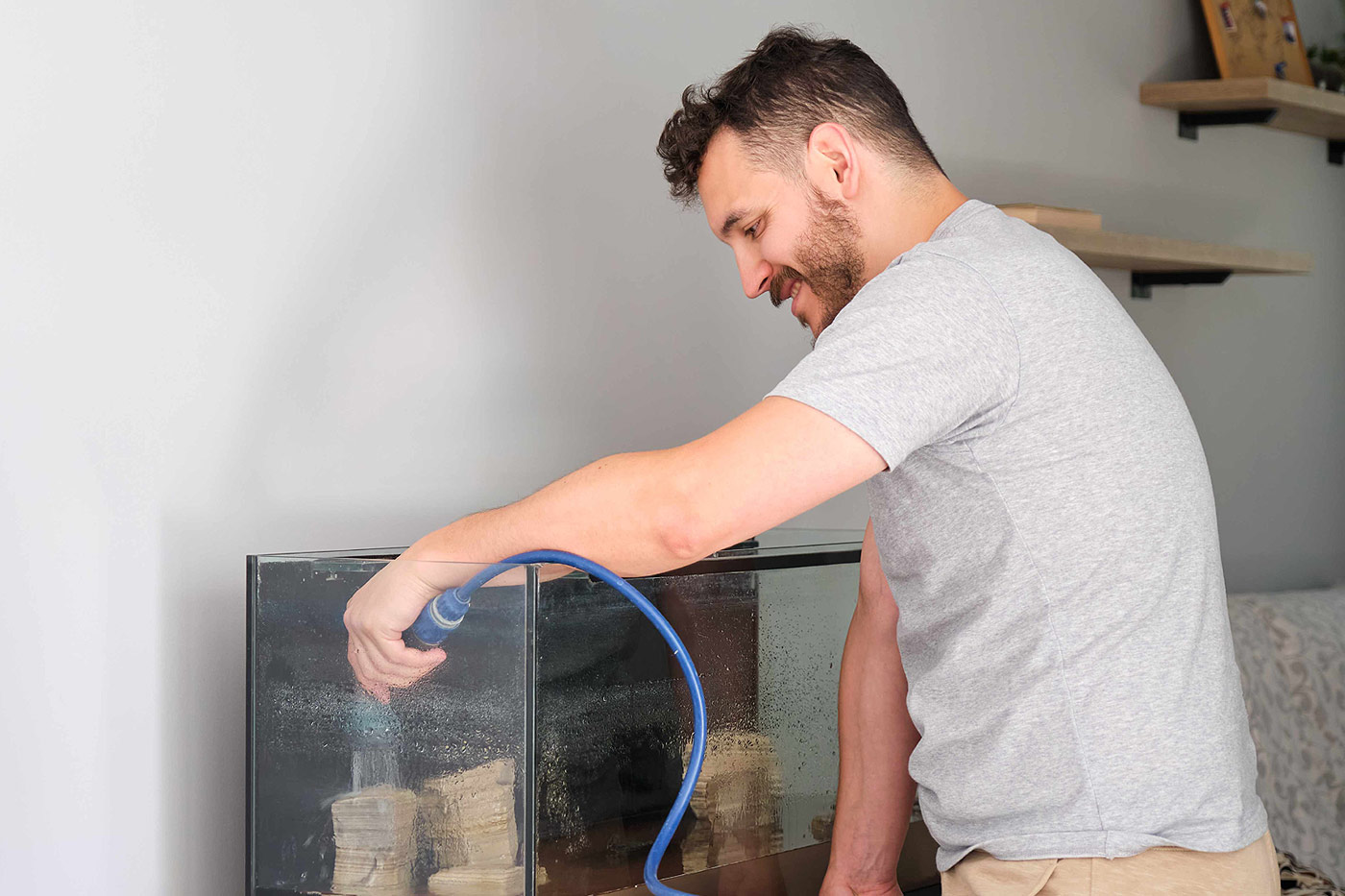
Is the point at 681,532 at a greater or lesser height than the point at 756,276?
lesser

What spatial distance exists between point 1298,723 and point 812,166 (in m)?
1.68

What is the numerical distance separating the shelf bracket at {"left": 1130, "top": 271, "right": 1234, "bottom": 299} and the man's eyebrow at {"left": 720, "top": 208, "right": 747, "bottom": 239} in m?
1.49

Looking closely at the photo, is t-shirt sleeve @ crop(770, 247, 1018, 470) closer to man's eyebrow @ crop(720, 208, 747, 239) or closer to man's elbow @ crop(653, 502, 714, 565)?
man's elbow @ crop(653, 502, 714, 565)

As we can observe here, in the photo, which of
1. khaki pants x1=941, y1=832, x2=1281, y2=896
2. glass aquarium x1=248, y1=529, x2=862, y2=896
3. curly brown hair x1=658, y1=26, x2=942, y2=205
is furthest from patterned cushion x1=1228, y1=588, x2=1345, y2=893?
curly brown hair x1=658, y1=26, x2=942, y2=205

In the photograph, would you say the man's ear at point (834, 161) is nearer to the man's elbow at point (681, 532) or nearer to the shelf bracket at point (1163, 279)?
the man's elbow at point (681, 532)

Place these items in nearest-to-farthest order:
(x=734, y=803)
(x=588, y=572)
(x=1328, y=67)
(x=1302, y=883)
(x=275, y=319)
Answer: (x=588, y=572)
(x=734, y=803)
(x=275, y=319)
(x=1302, y=883)
(x=1328, y=67)

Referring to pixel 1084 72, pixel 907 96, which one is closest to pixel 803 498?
pixel 907 96

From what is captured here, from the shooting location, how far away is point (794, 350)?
1.90 m

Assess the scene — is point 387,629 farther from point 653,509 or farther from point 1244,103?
point 1244,103

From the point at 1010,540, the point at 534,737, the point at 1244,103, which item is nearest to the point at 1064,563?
the point at 1010,540

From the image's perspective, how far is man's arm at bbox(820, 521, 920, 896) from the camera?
126 centimetres

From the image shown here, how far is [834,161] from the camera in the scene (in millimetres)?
1062

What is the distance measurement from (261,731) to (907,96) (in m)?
1.37

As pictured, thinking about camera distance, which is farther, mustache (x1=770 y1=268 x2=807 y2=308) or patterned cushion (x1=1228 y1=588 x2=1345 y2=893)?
patterned cushion (x1=1228 y1=588 x2=1345 y2=893)
